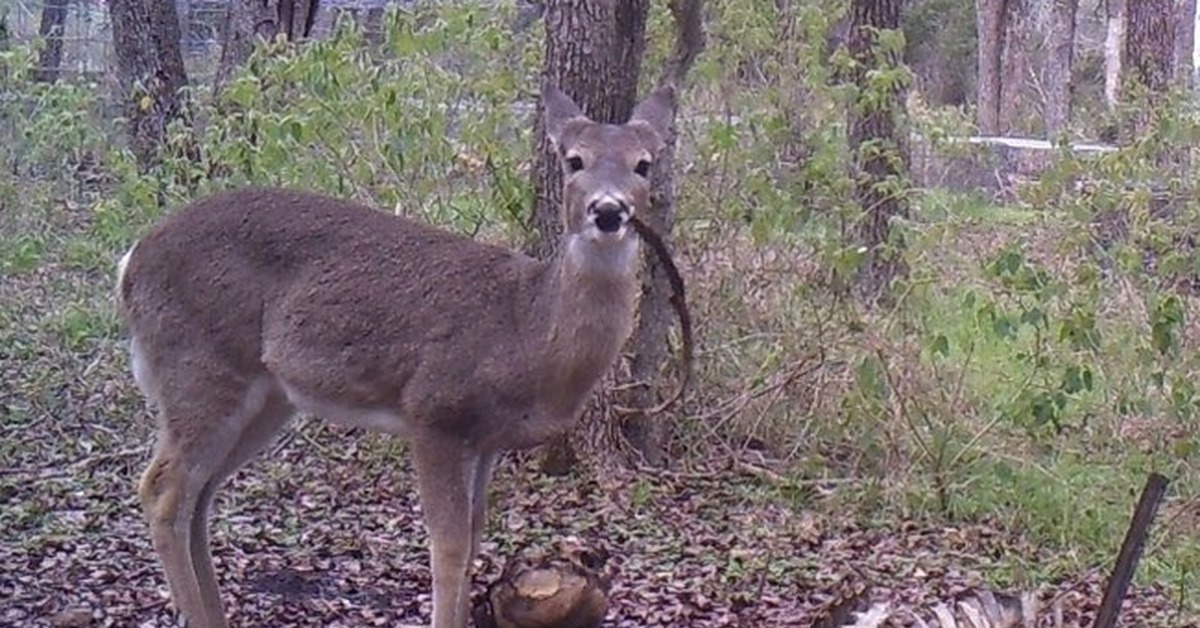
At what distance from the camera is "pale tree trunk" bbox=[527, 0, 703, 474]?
718 centimetres

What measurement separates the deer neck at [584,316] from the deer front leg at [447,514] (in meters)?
0.32

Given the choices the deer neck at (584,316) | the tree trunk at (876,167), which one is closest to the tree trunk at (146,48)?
the tree trunk at (876,167)

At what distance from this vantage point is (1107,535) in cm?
691

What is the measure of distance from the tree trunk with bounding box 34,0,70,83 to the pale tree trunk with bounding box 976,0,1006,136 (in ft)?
36.7

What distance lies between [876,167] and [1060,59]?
1738 centimetres

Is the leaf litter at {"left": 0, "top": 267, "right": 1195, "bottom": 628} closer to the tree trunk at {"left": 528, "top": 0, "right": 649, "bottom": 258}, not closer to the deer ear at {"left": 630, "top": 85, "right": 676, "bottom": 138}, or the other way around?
the tree trunk at {"left": 528, "top": 0, "right": 649, "bottom": 258}

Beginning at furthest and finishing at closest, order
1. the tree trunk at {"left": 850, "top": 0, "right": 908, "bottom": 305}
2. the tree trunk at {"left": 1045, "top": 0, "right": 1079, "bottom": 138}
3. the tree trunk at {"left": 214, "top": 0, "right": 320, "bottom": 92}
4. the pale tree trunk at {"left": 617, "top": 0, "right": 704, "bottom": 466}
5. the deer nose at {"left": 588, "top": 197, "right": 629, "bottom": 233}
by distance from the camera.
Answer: the tree trunk at {"left": 1045, "top": 0, "right": 1079, "bottom": 138}, the tree trunk at {"left": 214, "top": 0, "right": 320, "bottom": 92}, the pale tree trunk at {"left": 617, "top": 0, "right": 704, "bottom": 466}, the tree trunk at {"left": 850, "top": 0, "right": 908, "bottom": 305}, the deer nose at {"left": 588, "top": 197, "right": 629, "bottom": 233}

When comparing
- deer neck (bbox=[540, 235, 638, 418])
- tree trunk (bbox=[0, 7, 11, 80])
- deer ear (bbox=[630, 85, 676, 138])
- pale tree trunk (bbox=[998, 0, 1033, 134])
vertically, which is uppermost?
deer ear (bbox=[630, 85, 676, 138])

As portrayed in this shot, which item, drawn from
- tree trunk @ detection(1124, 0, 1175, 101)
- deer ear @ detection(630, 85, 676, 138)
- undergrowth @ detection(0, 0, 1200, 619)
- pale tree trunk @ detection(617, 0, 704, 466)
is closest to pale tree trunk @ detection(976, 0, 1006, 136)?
tree trunk @ detection(1124, 0, 1175, 101)

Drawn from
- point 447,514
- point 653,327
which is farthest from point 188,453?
point 653,327

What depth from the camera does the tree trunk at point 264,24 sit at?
9891mm

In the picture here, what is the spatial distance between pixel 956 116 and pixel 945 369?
3.38 ft

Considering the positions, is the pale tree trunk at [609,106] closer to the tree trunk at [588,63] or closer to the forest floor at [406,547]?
the tree trunk at [588,63]

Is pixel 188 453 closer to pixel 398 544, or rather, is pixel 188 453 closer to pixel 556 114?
pixel 556 114
